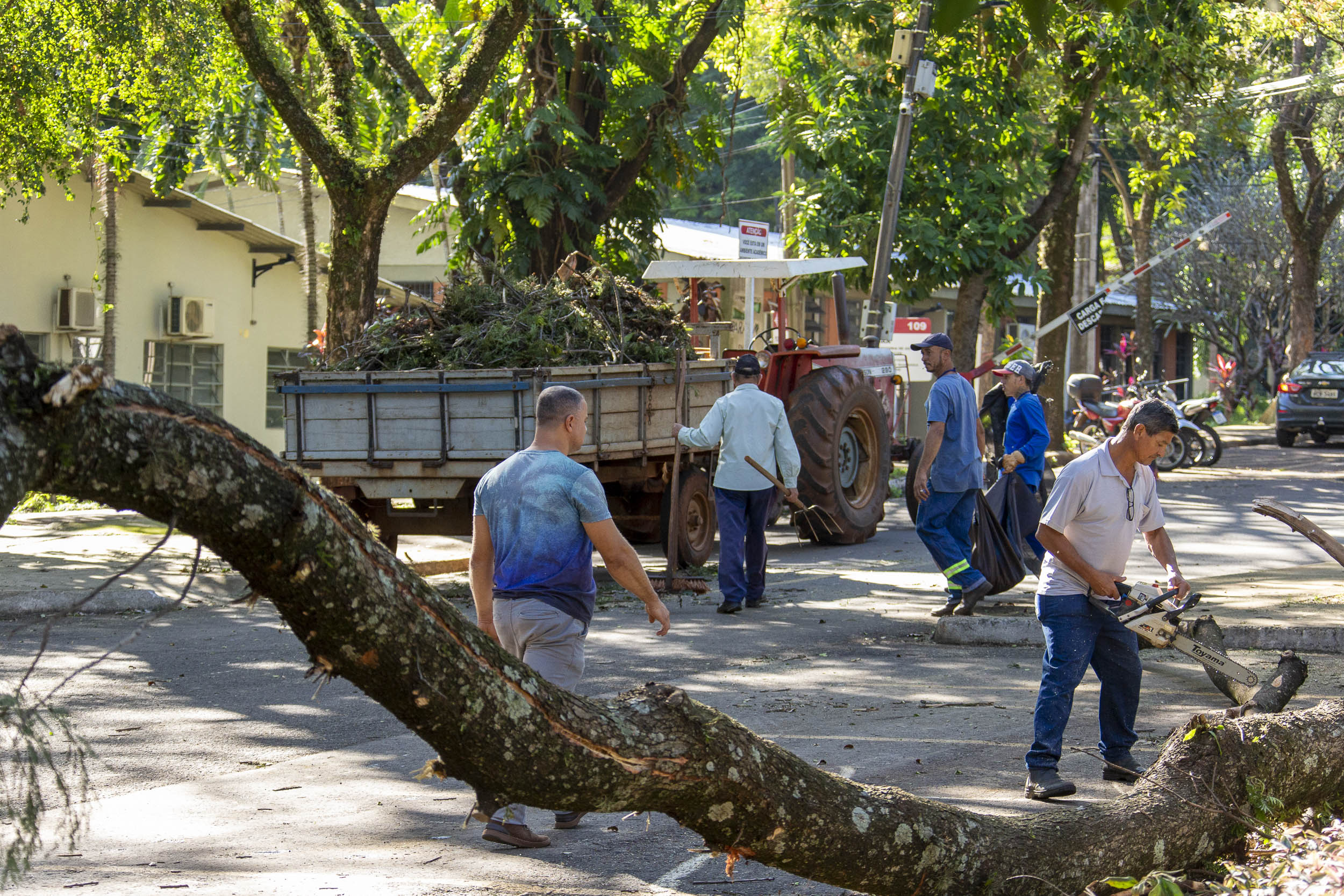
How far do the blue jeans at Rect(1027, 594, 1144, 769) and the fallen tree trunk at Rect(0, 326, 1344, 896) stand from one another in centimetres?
94

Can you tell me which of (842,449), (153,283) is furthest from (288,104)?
(153,283)

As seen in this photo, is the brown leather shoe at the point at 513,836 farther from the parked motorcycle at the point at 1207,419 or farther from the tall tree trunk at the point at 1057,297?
the parked motorcycle at the point at 1207,419

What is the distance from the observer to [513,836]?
16.6 ft

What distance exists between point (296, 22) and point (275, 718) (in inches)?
556

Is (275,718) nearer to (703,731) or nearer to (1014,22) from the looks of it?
(703,731)

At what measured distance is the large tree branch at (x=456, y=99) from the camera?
13914 mm

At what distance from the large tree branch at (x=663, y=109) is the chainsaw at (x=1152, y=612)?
1273 cm

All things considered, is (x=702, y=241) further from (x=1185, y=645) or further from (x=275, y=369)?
(x=1185, y=645)

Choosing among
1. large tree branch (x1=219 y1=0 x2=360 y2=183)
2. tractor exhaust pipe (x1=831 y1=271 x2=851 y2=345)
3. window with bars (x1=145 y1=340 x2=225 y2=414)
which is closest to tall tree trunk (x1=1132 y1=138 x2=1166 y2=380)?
tractor exhaust pipe (x1=831 y1=271 x2=851 y2=345)

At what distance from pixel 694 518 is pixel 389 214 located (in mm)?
17862

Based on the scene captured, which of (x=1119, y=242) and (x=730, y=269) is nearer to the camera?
(x=730, y=269)

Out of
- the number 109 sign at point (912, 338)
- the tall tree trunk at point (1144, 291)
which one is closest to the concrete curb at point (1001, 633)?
the number 109 sign at point (912, 338)

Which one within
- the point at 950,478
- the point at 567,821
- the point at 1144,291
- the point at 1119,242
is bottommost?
the point at 567,821

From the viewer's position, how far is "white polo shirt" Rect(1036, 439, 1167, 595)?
568 cm
